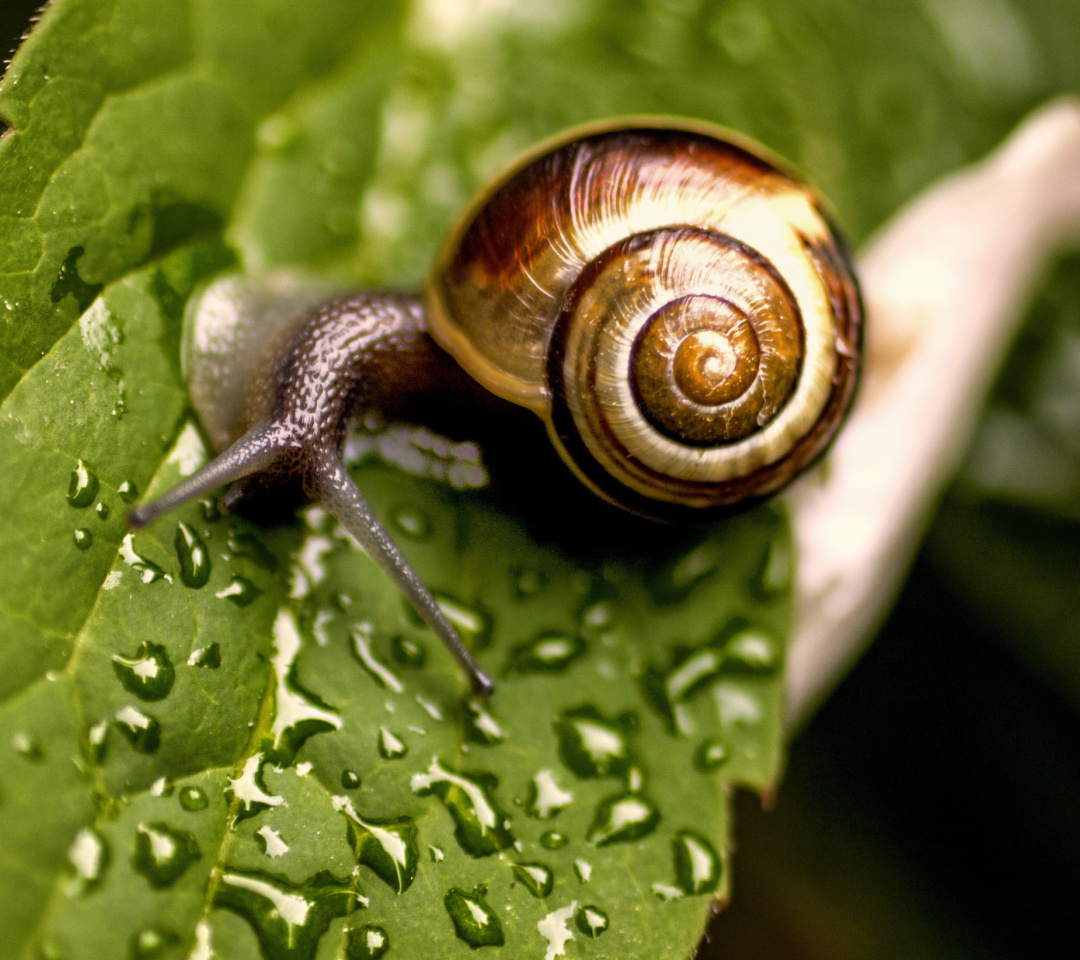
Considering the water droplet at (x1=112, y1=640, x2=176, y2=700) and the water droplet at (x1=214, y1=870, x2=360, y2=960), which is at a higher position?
the water droplet at (x1=112, y1=640, x2=176, y2=700)

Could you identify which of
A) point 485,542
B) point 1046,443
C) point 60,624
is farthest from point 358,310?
point 1046,443

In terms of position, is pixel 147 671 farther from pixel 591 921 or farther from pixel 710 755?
pixel 710 755

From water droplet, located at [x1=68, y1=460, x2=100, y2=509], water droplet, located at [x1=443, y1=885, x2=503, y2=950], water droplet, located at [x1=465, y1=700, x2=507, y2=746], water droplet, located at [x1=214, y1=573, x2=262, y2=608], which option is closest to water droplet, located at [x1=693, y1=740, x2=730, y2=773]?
water droplet, located at [x1=465, y1=700, x2=507, y2=746]

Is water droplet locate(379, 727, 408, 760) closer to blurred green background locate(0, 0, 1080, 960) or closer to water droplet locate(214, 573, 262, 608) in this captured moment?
water droplet locate(214, 573, 262, 608)

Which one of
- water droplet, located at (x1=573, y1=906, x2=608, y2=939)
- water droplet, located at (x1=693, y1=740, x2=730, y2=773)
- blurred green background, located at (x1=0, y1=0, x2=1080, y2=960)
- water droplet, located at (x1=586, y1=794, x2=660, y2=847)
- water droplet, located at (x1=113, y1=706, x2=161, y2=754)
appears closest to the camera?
water droplet, located at (x1=113, y1=706, x2=161, y2=754)

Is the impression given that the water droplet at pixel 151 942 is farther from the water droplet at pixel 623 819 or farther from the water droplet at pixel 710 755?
the water droplet at pixel 710 755

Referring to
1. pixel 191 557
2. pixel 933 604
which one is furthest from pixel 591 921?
pixel 933 604
